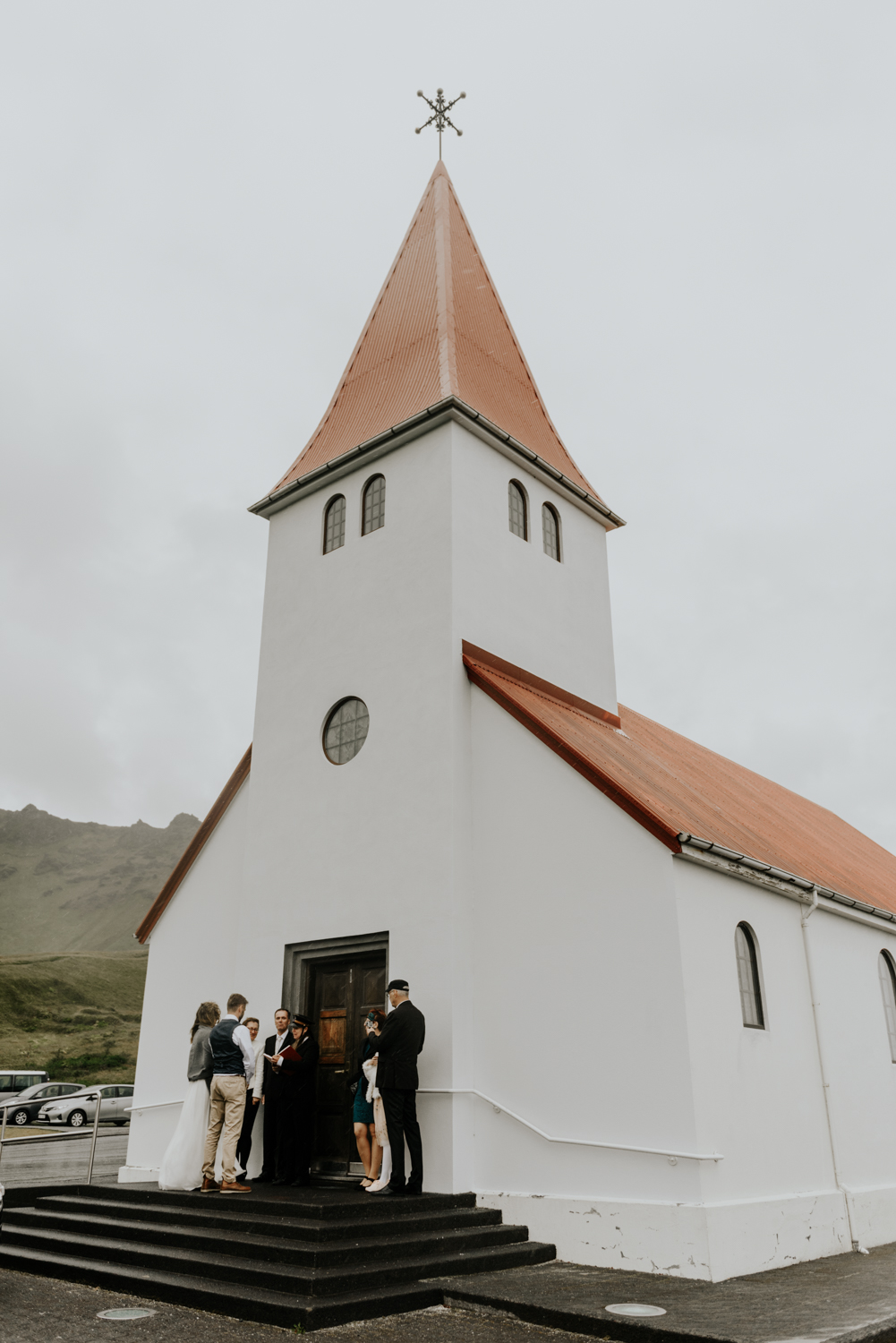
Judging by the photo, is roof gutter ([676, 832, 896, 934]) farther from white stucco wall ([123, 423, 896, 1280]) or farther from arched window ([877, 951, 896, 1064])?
arched window ([877, 951, 896, 1064])

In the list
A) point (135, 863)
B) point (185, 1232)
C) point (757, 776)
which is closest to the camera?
point (185, 1232)

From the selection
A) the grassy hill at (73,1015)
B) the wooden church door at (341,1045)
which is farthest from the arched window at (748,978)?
the grassy hill at (73,1015)

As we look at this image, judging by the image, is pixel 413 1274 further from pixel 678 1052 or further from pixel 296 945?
pixel 296 945

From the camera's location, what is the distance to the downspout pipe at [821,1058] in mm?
10133

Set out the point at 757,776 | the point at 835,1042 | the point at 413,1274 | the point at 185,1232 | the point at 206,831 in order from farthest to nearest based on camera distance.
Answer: the point at 757,776
the point at 206,831
the point at 835,1042
the point at 185,1232
the point at 413,1274

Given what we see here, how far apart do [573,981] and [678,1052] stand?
Result: 1.31 metres

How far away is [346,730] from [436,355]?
6053mm

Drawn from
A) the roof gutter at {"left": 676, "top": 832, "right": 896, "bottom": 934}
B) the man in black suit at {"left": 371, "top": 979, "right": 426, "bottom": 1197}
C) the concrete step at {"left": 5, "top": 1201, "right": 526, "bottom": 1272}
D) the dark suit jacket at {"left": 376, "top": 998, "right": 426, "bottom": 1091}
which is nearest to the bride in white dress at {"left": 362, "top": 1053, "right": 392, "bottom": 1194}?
the man in black suit at {"left": 371, "top": 979, "right": 426, "bottom": 1197}


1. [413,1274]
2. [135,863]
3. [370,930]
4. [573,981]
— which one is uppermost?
[135,863]

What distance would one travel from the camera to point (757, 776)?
20.9m

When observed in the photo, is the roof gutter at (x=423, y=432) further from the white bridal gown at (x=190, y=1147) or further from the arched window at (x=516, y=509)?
the white bridal gown at (x=190, y=1147)

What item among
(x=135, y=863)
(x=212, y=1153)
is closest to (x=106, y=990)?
(x=212, y=1153)

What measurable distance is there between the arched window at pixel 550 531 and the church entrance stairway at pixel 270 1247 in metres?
8.56

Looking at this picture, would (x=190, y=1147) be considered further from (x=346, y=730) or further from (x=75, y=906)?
(x=75, y=906)
